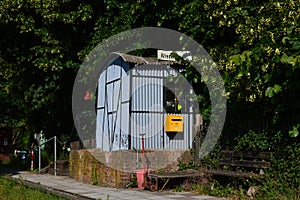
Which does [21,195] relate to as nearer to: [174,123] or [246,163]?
[246,163]

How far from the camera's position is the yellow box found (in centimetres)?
1812

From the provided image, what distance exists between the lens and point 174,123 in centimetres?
1823

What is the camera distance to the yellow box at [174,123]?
59.5 feet

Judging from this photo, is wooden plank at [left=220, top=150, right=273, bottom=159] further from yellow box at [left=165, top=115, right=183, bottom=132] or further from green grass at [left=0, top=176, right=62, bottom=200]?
green grass at [left=0, top=176, right=62, bottom=200]

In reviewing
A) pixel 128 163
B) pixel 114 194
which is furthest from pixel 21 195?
pixel 128 163

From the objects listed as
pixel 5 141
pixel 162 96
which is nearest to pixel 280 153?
pixel 162 96

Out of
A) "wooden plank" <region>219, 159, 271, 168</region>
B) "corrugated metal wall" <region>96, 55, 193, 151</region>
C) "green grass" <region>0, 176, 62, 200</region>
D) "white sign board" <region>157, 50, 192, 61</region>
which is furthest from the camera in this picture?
"corrugated metal wall" <region>96, 55, 193, 151</region>

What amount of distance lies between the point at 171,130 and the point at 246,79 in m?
5.87

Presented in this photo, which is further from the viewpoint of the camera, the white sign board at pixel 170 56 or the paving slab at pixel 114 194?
the white sign board at pixel 170 56

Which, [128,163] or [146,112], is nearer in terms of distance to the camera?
[128,163]

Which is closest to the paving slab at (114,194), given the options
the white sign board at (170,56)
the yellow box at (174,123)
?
the yellow box at (174,123)

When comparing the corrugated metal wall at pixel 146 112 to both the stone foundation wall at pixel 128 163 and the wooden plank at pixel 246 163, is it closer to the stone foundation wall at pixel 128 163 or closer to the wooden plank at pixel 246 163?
the stone foundation wall at pixel 128 163

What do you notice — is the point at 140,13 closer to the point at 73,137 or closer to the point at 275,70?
the point at 73,137

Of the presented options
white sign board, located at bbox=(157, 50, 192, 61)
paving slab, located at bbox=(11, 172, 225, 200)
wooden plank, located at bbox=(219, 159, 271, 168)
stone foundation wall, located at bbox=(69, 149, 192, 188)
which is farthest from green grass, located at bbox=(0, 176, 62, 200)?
white sign board, located at bbox=(157, 50, 192, 61)
